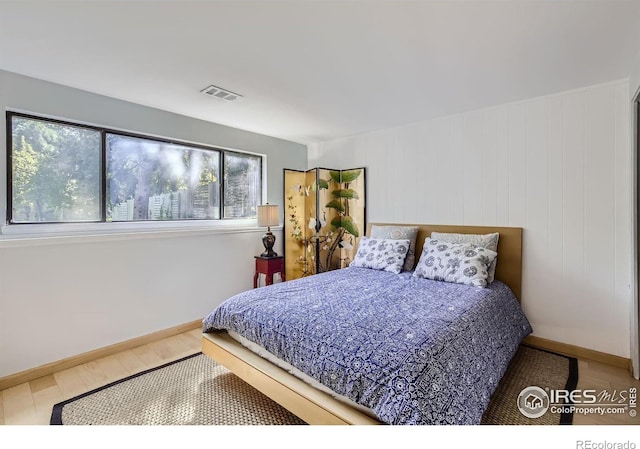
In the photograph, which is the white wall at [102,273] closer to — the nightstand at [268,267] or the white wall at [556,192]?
the nightstand at [268,267]

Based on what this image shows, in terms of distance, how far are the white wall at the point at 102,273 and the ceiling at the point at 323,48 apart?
209 millimetres

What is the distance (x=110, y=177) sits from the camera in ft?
8.91

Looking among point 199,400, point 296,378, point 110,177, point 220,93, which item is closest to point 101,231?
point 110,177

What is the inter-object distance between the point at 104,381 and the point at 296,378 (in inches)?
61.1

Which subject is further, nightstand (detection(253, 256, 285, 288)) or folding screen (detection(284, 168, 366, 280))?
folding screen (detection(284, 168, 366, 280))

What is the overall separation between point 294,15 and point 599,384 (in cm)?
310

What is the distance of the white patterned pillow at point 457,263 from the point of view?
255cm

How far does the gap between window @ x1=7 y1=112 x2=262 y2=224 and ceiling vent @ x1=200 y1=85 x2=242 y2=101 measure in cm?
87

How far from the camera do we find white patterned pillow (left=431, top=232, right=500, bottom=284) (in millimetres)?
2699

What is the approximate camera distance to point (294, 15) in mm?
1577

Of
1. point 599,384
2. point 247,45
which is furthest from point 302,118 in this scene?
point 599,384

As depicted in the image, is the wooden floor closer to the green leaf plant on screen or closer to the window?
the window

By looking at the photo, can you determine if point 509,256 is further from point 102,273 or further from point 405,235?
point 102,273

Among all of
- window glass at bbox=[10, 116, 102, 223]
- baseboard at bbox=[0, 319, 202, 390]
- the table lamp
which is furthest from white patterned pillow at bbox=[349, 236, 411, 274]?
window glass at bbox=[10, 116, 102, 223]
